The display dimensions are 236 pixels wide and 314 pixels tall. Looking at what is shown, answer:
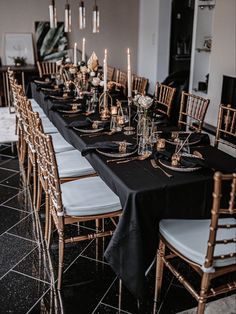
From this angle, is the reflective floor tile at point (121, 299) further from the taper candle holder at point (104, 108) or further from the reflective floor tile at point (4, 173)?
the reflective floor tile at point (4, 173)

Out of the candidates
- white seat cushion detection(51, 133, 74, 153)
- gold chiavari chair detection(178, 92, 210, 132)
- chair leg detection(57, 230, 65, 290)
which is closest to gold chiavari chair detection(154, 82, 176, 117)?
gold chiavari chair detection(178, 92, 210, 132)

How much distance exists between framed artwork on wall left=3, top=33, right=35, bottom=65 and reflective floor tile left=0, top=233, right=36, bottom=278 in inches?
201

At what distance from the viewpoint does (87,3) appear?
24.7ft

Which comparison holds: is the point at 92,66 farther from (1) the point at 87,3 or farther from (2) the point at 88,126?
(1) the point at 87,3

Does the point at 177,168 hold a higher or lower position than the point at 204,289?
higher

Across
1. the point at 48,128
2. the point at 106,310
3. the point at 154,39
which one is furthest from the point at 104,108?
the point at 154,39

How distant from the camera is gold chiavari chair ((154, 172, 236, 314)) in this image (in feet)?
5.41

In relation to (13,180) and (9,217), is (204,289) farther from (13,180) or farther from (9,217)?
(13,180)

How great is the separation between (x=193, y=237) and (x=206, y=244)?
0.08 metres

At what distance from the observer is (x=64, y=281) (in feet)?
7.86

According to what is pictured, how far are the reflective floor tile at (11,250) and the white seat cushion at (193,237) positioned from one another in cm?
110

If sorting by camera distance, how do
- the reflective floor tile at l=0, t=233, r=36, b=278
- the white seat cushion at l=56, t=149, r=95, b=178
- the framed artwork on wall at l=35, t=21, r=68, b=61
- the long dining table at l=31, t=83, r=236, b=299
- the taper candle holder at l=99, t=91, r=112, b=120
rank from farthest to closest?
1. the framed artwork on wall at l=35, t=21, r=68, b=61
2. the taper candle holder at l=99, t=91, r=112, b=120
3. the white seat cushion at l=56, t=149, r=95, b=178
4. the reflective floor tile at l=0, t=233, r=36, b=278
5. the long dining table at l=31, t=83, r=236, b=299

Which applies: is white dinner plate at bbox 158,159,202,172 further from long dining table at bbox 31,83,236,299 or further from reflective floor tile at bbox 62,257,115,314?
reflective floor tile at bbox 62,257,115,314

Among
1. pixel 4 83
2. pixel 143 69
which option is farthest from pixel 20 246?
pixel 143 69
